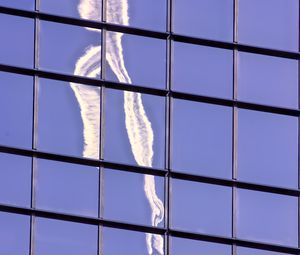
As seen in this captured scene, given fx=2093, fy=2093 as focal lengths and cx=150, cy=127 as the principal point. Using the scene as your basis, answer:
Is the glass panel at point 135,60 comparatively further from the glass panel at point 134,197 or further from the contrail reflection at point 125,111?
the glass panel at point 134,197

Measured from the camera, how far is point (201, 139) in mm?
44875

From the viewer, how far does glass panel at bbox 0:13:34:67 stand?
44312 millimetres

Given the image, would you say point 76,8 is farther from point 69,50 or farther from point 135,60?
point 135,60

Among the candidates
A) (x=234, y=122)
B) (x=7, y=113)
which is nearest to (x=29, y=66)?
(x=7, y=113)

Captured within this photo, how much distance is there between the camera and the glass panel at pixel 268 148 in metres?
45.1

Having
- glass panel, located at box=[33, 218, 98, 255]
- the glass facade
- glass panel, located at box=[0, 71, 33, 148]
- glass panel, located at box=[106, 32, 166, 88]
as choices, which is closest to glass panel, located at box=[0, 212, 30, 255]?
the glass facade

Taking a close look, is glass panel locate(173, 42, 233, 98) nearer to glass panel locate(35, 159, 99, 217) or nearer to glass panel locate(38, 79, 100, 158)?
glass panel locate(38, 79, 100, 158)

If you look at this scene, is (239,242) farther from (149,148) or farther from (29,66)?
(29,66)

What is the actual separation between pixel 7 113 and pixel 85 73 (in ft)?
6.48

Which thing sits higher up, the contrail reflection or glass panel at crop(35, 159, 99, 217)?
the contrail reflection

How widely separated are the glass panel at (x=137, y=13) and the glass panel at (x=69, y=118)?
5.68 feet

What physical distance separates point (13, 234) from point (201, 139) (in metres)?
4.63

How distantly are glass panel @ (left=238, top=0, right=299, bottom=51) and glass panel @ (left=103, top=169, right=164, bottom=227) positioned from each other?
405cm

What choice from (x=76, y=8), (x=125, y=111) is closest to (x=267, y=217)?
(x=125, y=111)
